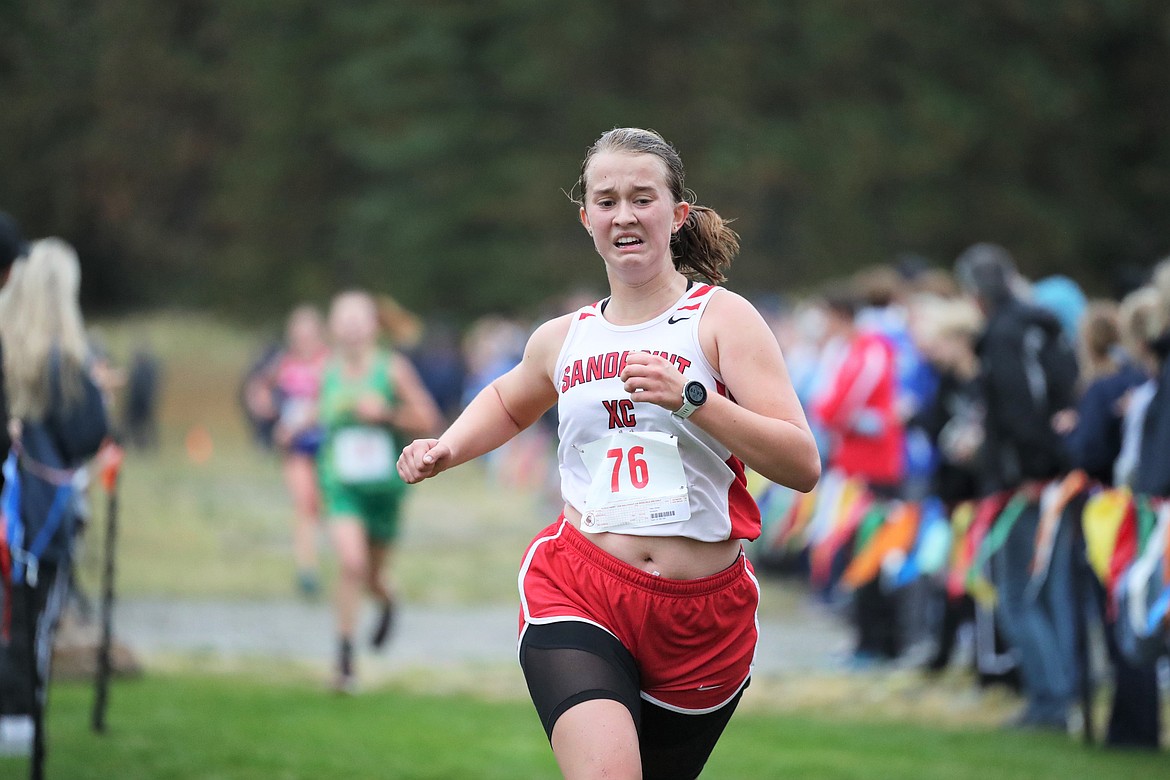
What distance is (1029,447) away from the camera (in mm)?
9234

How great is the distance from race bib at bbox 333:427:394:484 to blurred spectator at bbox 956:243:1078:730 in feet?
→ 12.3

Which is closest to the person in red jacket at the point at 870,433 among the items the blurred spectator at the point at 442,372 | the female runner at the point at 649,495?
the female runner at the point at 649,495

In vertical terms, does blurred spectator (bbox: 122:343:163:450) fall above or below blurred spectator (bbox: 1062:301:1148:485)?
above

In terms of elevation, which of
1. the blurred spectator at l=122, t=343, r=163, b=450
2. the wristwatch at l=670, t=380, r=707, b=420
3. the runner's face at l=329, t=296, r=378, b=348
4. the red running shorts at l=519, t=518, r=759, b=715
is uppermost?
the blurred spectator at l=122, t=343, r=163, b=450

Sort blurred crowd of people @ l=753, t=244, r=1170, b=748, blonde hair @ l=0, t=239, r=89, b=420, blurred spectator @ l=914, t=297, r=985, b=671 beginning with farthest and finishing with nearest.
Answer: blurred spectator @ l=914, t=297, r=985, b=671 → blurred crowd of people @ l=753, t=244, r=1170, b=748 → blonde hair @ l=0, t=239, r=89, b=420

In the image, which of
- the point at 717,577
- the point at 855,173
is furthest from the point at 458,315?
the point at 717,577

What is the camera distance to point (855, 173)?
44.2 meters

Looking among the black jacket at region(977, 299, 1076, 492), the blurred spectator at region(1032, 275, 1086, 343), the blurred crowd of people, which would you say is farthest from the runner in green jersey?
the blurred spectator at region(1032, 275, 1086, 343)

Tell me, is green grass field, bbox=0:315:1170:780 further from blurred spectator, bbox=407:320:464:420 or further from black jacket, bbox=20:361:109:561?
blurred spectator, bbox=407:320:464:420

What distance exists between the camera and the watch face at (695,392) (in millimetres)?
4121

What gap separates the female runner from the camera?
435cm

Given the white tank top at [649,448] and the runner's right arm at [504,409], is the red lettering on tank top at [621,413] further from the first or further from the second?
the runner's right arm at [504,409]

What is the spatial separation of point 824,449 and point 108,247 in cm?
4886

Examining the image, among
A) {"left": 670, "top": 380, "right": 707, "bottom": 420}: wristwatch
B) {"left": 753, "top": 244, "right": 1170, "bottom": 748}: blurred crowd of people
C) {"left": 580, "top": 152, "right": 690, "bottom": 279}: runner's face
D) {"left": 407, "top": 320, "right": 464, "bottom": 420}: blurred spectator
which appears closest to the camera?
{"left": 670, "top": 380, "right": 707, "bottom": 420}: wristwatch
